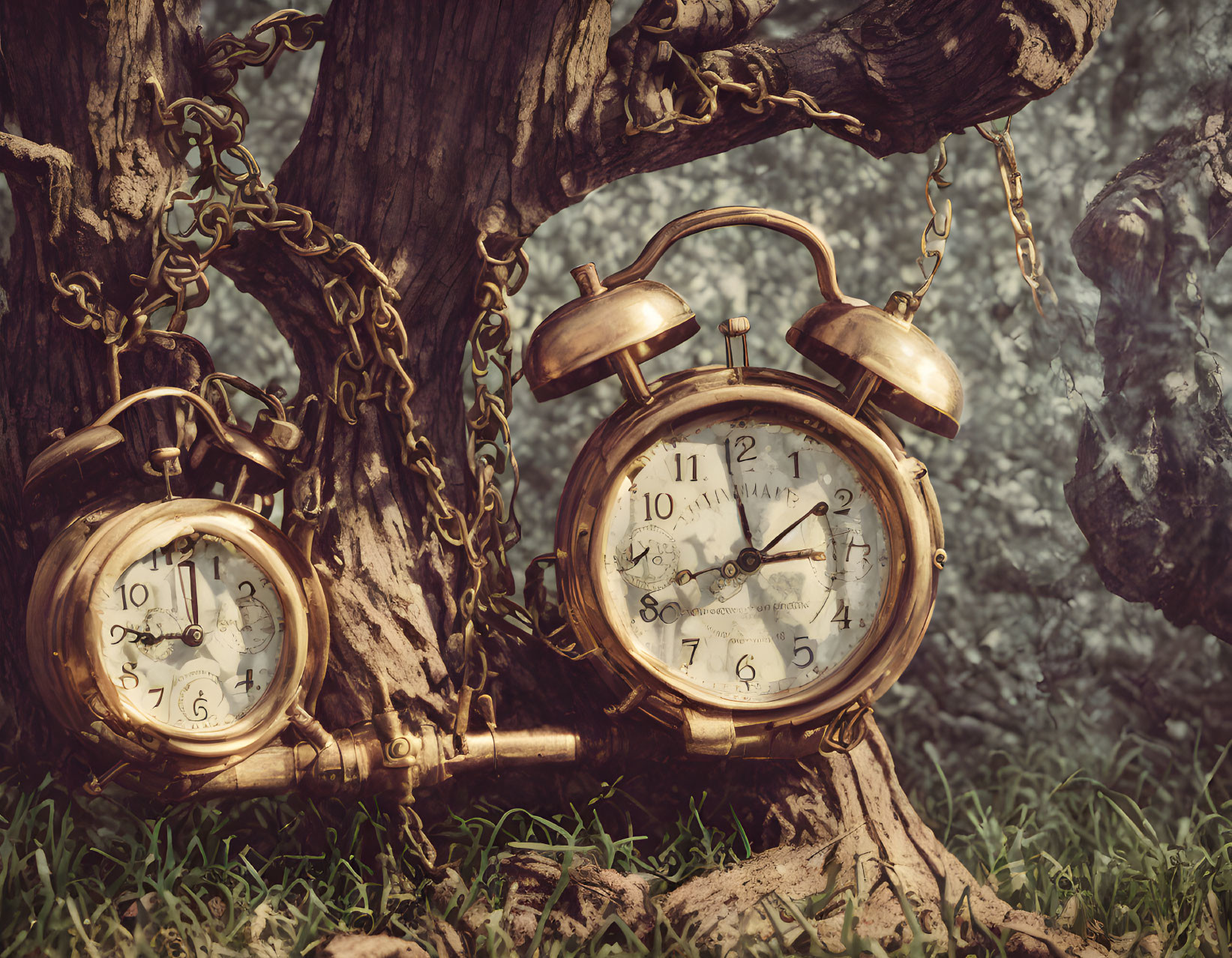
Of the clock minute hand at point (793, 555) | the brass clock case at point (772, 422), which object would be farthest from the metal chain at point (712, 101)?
the clock minute hand at point (793, 555)

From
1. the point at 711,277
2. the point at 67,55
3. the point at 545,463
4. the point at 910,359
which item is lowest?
A: the point at 545,463

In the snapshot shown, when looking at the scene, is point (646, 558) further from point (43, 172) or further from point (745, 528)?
point (43, 172)

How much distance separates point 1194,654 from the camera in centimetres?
284

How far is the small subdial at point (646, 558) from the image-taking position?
1855 millimetres

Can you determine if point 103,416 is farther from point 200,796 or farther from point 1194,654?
point 1194,654

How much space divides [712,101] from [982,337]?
1.52 metres

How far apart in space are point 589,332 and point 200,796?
1077mm

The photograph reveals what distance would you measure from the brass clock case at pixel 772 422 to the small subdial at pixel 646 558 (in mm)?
47

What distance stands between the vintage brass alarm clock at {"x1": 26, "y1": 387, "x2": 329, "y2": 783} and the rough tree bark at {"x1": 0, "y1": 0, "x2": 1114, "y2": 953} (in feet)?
0.40

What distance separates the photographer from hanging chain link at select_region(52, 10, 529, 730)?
1815 mm

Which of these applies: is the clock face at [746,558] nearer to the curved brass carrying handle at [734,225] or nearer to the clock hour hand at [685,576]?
the clock hour hand at [685,576]

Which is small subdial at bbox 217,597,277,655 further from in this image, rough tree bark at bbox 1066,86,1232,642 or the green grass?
rough tree bark at bbox 1066,86,1232,642

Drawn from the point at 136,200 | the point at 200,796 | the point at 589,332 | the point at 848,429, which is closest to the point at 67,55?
the point at 136,200

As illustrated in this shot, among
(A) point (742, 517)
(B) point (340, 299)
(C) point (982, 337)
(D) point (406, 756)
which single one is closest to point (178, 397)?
(B) point (340, 299)
